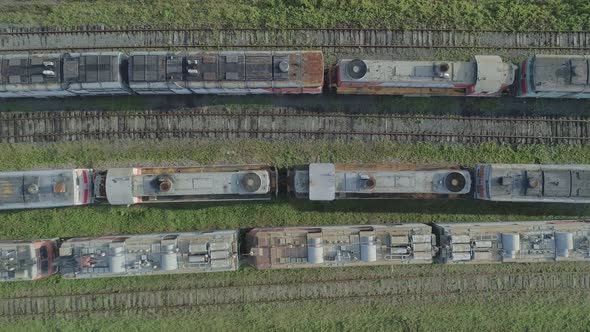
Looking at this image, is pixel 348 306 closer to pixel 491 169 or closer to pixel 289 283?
pixel 289 283

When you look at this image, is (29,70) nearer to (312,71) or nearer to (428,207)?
(312,71)

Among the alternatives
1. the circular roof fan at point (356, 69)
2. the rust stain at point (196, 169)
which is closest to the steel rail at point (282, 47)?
the circular roof fan at point (356, 69)

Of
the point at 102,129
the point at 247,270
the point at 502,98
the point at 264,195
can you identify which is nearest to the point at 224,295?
the point at 247,270

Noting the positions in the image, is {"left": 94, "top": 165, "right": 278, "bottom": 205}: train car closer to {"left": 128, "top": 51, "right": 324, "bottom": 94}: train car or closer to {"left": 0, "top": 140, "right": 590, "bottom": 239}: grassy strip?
{"left": 0, "top": 140, "right": 590, "bottom": 239}: grassy strip

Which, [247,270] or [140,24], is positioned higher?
[140,24]

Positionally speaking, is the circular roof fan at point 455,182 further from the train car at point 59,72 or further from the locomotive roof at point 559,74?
the train car at point 59,72
